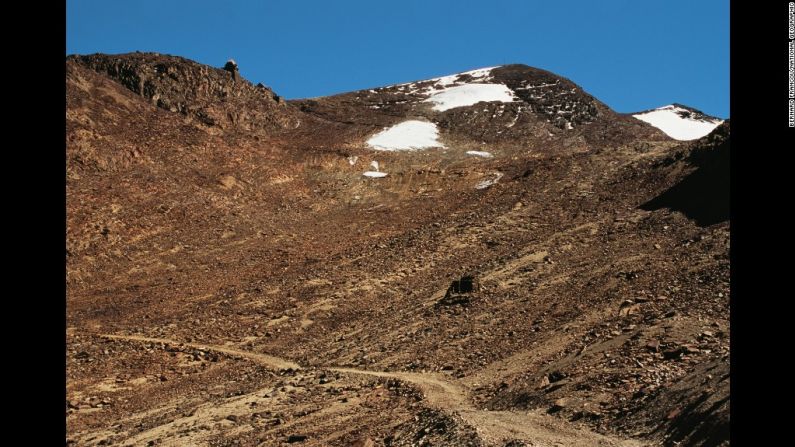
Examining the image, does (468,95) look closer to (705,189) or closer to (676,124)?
(676,124)

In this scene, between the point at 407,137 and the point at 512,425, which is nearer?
the point at 512,425

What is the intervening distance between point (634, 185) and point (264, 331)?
53.6ft

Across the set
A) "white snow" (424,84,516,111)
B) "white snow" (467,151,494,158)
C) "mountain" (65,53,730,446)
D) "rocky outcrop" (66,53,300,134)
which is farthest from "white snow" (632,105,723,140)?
"rocky outcrop" (66,53,300,134)

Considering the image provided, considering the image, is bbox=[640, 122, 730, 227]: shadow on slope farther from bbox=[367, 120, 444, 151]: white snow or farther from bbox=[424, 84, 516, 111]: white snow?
bbox=[424, 84, 516, 111]: white snow

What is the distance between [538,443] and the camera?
9852mm

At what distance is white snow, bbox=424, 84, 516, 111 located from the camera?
54247 millimetres

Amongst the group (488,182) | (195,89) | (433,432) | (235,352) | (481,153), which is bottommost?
(235,352)

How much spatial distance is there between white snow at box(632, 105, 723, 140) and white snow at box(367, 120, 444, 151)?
68.2 ft

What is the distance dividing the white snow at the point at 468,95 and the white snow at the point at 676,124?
13.0 metres

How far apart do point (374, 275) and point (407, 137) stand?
71.4ft

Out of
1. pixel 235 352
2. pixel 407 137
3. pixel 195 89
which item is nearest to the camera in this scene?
pixel 235 352

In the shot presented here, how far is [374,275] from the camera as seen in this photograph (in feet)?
85.2

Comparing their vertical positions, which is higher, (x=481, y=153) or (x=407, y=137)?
(x=407, y=137)

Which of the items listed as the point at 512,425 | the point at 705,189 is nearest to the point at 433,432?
the point at 512,425
